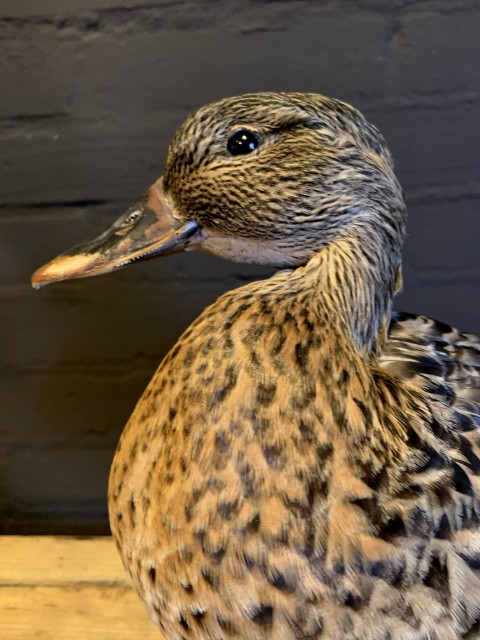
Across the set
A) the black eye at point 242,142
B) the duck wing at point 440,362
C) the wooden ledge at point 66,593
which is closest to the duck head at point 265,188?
the black eye at point 242,142

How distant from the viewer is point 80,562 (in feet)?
3.41

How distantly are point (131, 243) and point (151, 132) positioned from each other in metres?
0.40

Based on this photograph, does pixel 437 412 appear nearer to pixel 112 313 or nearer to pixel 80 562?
pixel 112 313

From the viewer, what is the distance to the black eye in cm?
54

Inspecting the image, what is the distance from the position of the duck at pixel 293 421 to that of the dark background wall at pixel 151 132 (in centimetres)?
35

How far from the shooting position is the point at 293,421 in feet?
1.59

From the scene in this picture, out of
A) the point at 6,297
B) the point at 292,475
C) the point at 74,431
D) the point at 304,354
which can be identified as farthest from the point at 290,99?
the point at 74,431

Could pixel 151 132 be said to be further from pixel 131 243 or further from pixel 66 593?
pixel 66 593

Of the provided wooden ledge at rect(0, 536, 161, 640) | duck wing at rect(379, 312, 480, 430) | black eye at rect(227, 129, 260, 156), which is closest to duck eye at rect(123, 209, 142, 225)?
black eye at rect(227, 129, 260, 156)

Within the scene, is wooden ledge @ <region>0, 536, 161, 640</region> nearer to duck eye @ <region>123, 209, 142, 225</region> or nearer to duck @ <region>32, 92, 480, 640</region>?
duck @ <region>32, 92, 480, 640</region>

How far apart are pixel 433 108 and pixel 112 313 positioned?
2.09 ft

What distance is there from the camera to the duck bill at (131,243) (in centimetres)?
57

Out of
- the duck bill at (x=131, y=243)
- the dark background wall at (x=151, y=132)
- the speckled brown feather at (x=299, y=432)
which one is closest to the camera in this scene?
the speckled brown feather at (x=299, y=432)

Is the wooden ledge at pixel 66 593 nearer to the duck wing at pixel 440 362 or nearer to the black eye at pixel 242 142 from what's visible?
the duck wing at pixel 440 362
